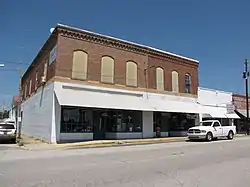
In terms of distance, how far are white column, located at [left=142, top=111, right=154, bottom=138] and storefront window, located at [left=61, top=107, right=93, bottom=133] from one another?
230 inches

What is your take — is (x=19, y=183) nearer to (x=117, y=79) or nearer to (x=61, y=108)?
(x=61, y=108)

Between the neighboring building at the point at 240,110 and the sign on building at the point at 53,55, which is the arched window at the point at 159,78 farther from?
the neighboring building at the point at 240,110

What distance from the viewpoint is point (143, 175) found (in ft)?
31.4

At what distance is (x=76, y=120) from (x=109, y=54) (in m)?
6.62

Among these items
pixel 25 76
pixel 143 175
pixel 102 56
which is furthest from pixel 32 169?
pixel 25 76

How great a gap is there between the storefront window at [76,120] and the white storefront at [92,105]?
0.77 feet

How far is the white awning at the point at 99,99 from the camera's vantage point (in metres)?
22.7

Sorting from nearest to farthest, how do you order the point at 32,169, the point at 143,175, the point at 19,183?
the point at 19,183, the point at 143,175, the point at 32,169

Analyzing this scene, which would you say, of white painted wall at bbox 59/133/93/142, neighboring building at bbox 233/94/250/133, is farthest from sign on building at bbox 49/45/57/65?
neighboring building at bbox 233/94/250/133

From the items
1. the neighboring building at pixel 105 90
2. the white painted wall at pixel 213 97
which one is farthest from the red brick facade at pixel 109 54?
the white painted wall at pixel 213 97

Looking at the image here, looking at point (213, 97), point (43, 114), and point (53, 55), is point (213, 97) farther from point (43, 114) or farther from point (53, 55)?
point (53, 55)

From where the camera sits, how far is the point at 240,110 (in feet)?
142

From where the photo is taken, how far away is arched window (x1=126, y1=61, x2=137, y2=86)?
28.0 m

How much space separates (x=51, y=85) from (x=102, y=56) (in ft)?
16.9
